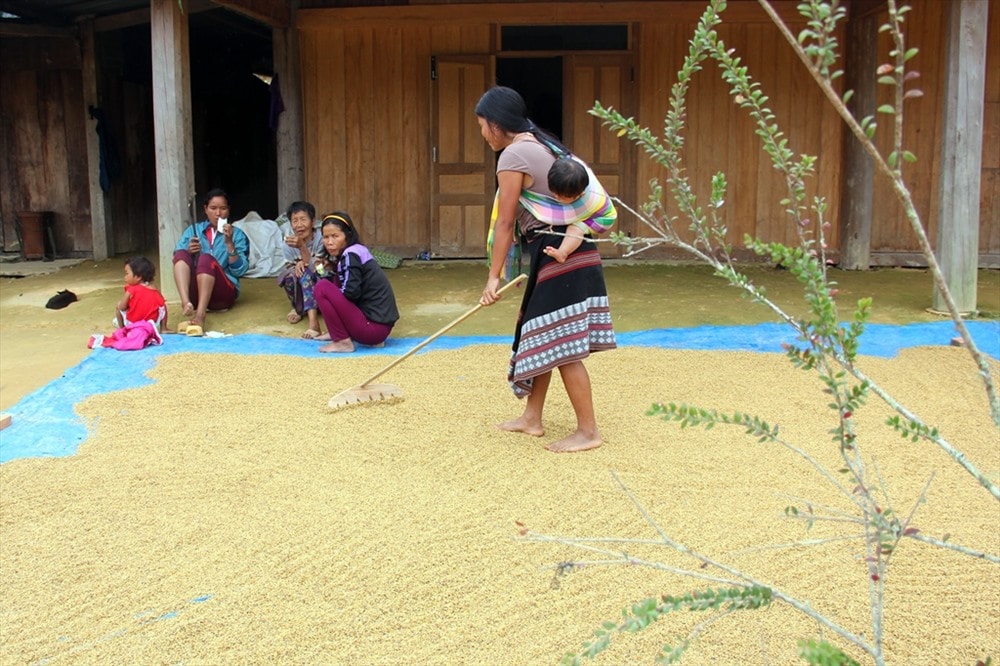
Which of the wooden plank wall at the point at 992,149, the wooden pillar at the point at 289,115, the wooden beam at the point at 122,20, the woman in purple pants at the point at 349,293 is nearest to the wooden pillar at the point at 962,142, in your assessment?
the wooden plank wall at the point at 992,149

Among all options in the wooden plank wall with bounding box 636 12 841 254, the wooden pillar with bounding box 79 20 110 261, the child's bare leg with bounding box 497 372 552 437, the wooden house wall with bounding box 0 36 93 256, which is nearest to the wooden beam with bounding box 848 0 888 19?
the wooden plank wall with bounding box 636 12 841 254

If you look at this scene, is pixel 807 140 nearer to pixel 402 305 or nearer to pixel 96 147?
pixel 402 305

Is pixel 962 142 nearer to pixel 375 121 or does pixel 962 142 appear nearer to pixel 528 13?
pixel 528 13

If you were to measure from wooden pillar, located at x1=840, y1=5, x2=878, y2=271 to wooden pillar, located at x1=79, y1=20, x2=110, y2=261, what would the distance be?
300 inches

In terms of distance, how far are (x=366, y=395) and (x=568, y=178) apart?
1.68 metres

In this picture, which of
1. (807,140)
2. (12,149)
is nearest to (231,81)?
(12,149)

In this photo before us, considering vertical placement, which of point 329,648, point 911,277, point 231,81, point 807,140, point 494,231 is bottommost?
point 329,648

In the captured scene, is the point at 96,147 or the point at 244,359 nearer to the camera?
the point at 244,359

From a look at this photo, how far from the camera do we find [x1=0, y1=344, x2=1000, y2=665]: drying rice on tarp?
103 inches

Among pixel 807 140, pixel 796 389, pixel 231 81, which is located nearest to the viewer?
pixel 796 389

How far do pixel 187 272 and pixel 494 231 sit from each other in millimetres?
3484

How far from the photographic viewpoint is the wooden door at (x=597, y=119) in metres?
9.25

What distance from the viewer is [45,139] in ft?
35.0

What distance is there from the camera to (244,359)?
5.87m
